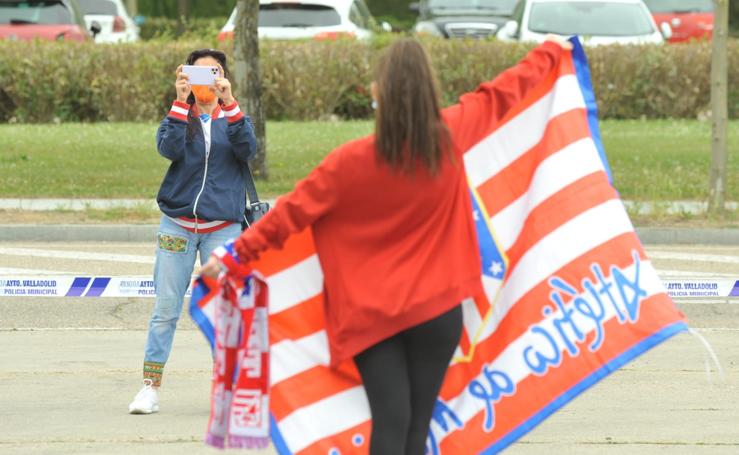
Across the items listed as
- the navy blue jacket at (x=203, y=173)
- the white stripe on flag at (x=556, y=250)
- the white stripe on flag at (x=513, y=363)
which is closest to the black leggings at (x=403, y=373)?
the white stripe on flag at (x=513, y=363)

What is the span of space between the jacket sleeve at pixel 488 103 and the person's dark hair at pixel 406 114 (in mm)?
316

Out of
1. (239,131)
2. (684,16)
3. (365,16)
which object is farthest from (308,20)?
Result: (239,131)

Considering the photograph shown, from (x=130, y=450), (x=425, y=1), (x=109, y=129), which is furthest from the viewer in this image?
(x=425, y=1)

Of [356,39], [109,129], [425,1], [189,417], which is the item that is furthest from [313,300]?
[425,1]

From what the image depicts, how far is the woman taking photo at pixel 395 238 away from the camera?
472cm

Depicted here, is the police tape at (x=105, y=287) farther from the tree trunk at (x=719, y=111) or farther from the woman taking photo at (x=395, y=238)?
the tree trunk at (x=719, y=111)

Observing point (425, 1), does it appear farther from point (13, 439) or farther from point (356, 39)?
point (13, 439)

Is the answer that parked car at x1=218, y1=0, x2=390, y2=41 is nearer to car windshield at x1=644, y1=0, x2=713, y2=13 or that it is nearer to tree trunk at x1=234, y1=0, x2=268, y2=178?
car windshield at x1=644, y1=0, x2=713, y2=13

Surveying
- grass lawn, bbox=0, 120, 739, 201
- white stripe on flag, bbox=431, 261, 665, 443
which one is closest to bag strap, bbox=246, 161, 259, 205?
white stripe on flag, bbox=431, 261, 665, 443

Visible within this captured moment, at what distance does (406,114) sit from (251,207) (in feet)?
8.26

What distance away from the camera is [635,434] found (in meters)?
6.89

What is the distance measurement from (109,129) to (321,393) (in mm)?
16378

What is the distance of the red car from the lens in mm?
27609

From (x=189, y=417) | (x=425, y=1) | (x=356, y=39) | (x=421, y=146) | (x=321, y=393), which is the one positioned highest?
(x=421, y=146)
